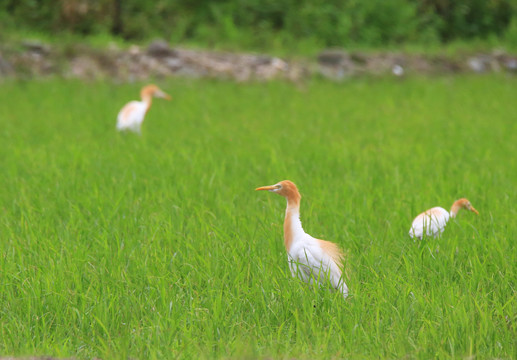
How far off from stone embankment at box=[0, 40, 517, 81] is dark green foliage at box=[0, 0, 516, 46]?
1460 millimetres

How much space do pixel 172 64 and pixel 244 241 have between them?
8.89 meters

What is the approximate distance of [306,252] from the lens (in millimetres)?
2887

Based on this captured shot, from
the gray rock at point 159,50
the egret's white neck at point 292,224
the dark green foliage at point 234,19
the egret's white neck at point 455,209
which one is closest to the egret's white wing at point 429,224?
the egret's white neck at point 455,209

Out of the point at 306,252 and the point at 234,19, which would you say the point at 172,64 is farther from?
the point at 306,252

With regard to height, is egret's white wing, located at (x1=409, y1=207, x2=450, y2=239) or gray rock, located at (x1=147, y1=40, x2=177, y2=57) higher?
egret's white wing, located at (x1=409, y1=207, x2=450, y2=239)

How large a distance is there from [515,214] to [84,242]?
2.53m

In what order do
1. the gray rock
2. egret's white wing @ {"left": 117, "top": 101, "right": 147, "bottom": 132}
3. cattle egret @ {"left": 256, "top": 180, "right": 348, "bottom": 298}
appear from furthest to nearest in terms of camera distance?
the gray rock
egret's white wing @ {"left": 117, "top": 101, "right": 147, "bottom": 132}
cattle egret @ {"left": 256, "top": 180, "right": 348, "bottom": 298}

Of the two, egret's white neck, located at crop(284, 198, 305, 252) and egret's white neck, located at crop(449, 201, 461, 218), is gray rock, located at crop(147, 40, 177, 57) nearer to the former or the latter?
egret's white neck, located at crop(449, 201, 461, 218)

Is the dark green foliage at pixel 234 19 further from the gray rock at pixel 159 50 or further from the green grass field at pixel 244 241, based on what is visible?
the green grass field at pixel 244 241

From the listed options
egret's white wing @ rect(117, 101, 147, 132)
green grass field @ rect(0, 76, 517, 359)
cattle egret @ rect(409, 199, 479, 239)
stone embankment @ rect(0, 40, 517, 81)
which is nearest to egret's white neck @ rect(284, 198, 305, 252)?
green grass field @ rect(0, 76, 517, 359)

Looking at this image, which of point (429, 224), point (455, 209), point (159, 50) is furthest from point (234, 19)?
point (429, 224)

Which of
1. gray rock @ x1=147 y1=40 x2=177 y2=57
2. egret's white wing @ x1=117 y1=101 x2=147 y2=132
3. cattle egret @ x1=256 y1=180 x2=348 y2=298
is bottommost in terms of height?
gray rock @ x1=147 y1=40 x2=177 y2=57

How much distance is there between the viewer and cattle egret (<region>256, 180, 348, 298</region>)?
2869mm

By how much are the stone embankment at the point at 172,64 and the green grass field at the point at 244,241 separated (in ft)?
12.8
